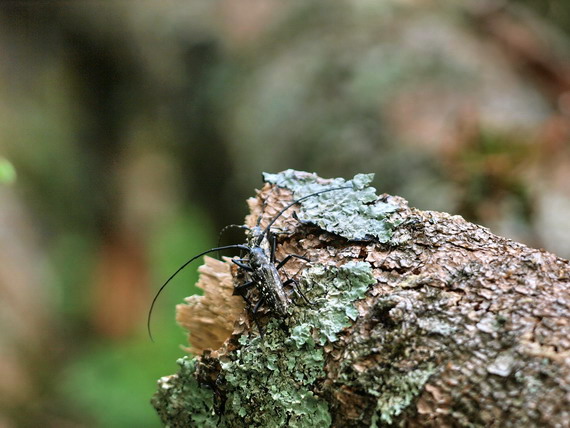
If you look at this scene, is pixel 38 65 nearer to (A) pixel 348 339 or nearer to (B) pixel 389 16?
(B) pixel 389 16

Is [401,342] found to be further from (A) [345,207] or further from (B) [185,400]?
(B) [185,400]

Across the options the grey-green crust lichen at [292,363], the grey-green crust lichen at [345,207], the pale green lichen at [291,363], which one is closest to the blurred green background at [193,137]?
the grey-green crust lichen at [345,207]

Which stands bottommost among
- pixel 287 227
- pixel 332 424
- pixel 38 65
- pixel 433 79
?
pixel 332 424

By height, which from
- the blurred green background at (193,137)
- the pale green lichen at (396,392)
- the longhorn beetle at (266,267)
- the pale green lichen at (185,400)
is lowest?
the pale green lichen at (396,392)

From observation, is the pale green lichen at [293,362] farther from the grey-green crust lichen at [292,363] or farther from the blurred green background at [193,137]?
→ the blurred green background at [193,137]

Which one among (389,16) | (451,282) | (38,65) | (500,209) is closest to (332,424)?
(451,282)

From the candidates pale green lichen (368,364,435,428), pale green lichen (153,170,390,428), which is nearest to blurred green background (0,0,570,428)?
pale green lichen (153,170,390,428)

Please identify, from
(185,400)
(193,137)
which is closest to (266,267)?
(185,400)
